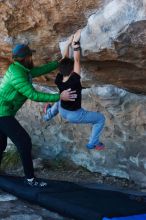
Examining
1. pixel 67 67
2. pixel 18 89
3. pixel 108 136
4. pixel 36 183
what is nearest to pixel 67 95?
pixel 67 67

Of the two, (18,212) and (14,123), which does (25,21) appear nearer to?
(14,123)

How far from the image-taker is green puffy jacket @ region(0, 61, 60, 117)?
5.34 m

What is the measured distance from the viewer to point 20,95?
5.66 m

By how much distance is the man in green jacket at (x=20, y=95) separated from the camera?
17.7 feet

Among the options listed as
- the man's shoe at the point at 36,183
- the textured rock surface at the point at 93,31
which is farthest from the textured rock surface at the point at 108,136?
the man's shoe at the point at 36,183

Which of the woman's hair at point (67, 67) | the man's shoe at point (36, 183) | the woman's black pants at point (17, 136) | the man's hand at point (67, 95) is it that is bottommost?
the man's shoe at point (36, 183)

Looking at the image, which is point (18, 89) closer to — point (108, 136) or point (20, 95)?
point (20, 95)

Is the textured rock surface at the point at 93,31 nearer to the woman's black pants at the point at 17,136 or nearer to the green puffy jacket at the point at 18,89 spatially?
the green puffy jacket at the point at 18,89

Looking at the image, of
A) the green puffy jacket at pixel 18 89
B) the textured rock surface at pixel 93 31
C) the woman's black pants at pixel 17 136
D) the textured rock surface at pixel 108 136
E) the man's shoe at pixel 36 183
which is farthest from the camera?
the textured rock surface at pixel 108 136

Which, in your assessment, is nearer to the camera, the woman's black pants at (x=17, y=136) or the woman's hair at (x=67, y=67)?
the woman's hair at (x=67, y=67)

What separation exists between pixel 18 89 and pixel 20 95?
22 centimetres

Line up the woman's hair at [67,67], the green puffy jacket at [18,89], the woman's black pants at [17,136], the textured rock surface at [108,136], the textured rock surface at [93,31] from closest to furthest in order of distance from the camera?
the textured rock surface at [93,31], the green puffy jacket at [18,89], the woman's hair at [67,67], the woman's black pants at [17,136], the textured rock surface at [108,136]

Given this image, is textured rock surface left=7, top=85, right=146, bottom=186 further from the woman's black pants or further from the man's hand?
the woman's black pants

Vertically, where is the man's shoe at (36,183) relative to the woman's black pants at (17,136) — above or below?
below
